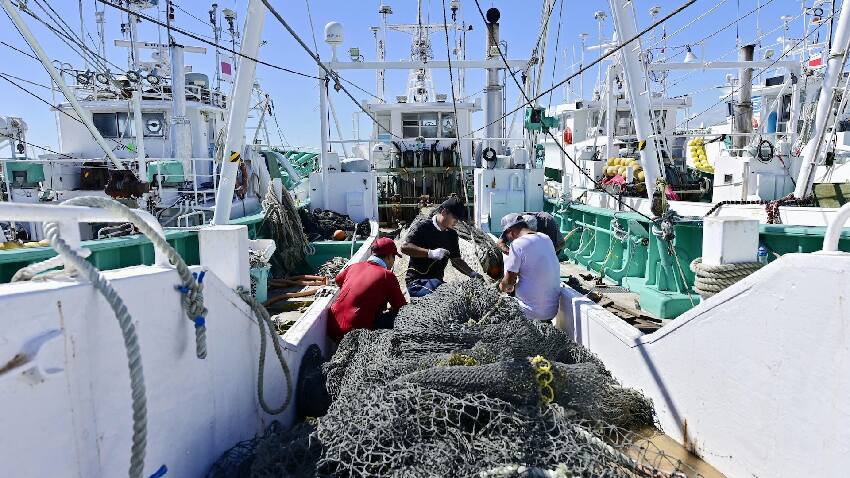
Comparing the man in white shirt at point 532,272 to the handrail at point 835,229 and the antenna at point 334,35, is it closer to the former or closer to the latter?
the handrail at point 835,229

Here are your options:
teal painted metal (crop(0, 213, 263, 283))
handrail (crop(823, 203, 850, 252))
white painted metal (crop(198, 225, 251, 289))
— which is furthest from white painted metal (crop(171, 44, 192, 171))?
handrail (crop(823, 203, 850, 252))

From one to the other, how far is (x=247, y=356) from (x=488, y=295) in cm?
188

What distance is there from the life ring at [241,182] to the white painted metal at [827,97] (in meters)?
9.23

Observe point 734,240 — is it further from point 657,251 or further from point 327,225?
point 327,225

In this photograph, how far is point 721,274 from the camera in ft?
12.0

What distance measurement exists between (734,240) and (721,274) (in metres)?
0.24

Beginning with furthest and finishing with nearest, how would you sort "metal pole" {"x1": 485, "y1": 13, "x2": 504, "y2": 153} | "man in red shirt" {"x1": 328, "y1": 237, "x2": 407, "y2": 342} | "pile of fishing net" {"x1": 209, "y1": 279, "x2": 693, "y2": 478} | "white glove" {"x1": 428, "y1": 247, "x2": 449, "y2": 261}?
"metal pole" {"x1": 485, "y1": 13, "x2": 504, "y2": 153}
"white glove" {"x1": 428, "y1": 247, "x2": 449, "y2": 261}
"man in red shirt" {"x1": 328, "y1": 237, "x2": 407, "y2": 342}
"pile of fishing net" {"x1": 209, "y1": 279, "x2": 693, "y2": 478}

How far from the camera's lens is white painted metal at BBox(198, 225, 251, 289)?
3.05 metres

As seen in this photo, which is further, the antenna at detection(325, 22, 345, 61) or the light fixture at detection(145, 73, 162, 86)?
the light fixture at detection(145, 73, 162, 86)

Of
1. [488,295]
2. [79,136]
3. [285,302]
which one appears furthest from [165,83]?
[488,295]

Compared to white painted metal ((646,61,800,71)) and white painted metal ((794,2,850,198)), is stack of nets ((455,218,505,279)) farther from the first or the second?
white painted metal ((646,61,800,71))

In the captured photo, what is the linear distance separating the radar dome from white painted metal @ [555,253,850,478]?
32.5ft

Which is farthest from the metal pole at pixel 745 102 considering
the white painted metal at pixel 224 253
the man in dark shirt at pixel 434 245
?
the white painted metal at pixel 224 253

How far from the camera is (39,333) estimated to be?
1.78 meters
